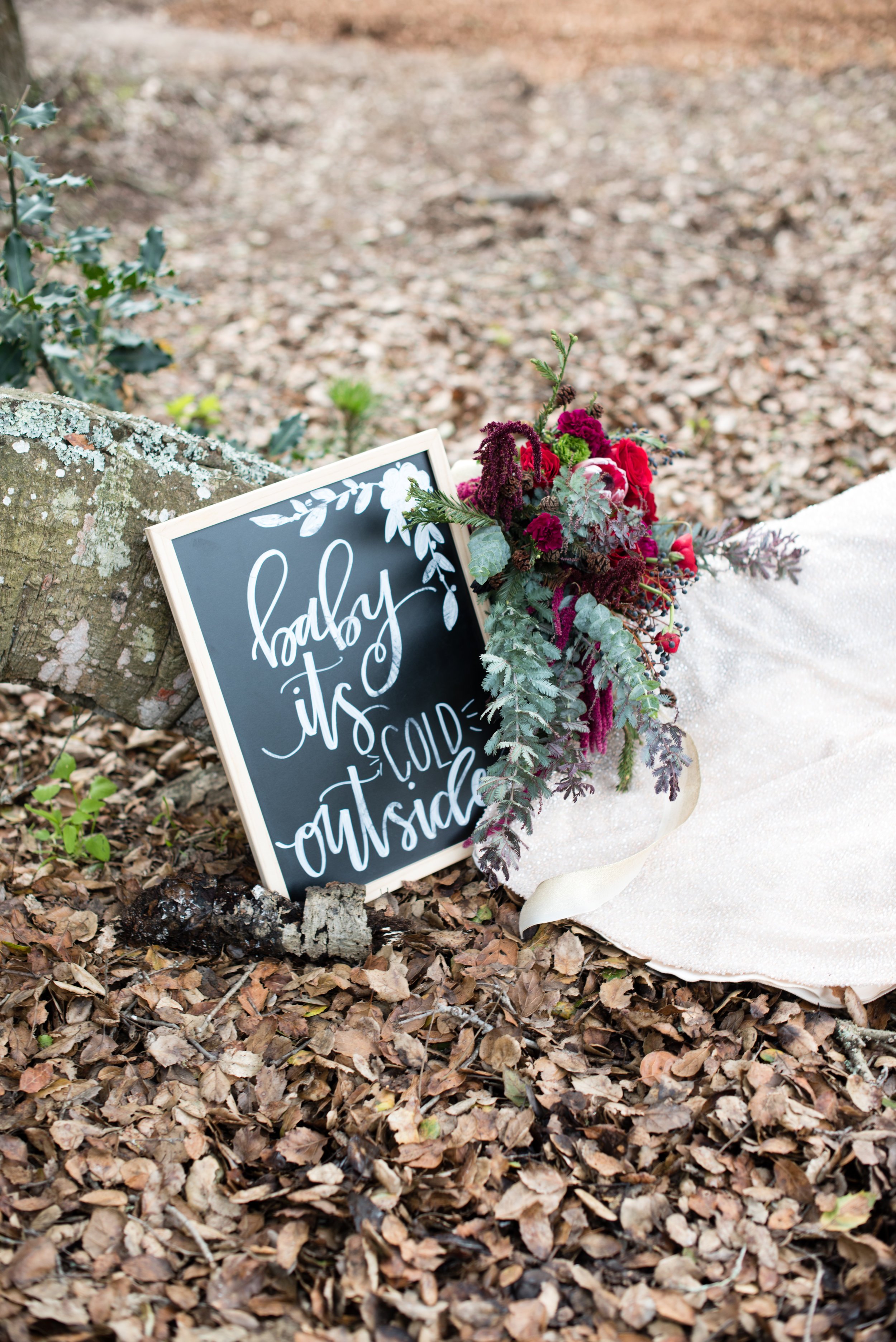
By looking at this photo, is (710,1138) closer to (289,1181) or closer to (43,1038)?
(289,1181)

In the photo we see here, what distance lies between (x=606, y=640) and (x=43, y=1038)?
1.25m

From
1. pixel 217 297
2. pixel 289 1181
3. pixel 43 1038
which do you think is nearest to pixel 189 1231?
pixel 289 1181

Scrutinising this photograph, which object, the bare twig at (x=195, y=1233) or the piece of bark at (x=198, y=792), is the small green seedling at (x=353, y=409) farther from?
the bare twig at (x=195, y=1233)

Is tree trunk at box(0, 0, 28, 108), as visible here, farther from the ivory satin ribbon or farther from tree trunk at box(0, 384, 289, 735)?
the ivory satin ribbon

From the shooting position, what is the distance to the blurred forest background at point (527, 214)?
3.39 m

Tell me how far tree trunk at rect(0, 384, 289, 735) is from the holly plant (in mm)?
548

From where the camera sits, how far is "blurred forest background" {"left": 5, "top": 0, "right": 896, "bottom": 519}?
339 cm

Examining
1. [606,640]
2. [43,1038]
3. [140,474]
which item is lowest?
[43,1038]

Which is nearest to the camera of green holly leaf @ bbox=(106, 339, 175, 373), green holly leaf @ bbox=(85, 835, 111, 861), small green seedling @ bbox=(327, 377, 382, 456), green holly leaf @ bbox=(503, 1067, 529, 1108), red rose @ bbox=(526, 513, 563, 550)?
green holly leaf @ bbox=(503, 1067, 529, 1108)

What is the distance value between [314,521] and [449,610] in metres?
0.33

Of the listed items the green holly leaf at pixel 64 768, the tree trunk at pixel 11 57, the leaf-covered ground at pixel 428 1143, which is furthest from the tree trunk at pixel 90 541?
the tree trunk at pixel 11 57

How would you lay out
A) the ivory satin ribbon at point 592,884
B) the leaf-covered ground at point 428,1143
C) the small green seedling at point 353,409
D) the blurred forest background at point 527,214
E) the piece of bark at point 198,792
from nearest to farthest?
the leaf-covered ground at point 428,1143 < the ivory satin ribbon at point 592,884 < the piece of bark at point 198,792 < the small green seedling at point 353,409 < the blurred forest background at point 527,214

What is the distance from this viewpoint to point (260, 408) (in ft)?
11.4

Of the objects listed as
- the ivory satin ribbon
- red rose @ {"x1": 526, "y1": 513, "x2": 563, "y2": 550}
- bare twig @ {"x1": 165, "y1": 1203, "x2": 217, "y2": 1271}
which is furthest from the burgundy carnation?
bare twig @ {"x1": 165, "y1": 1203, "x2": 217, "y2": 1271}
